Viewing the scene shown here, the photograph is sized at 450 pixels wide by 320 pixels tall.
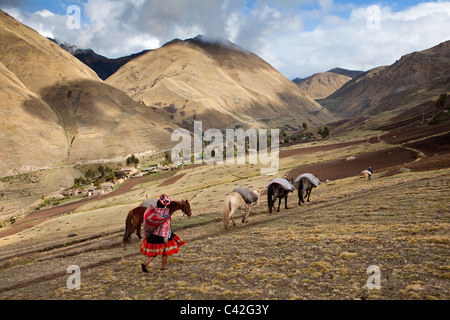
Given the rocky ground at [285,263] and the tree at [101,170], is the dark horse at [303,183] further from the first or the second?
the tree at [101,170]

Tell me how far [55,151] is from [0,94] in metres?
69.0

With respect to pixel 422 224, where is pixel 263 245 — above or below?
below

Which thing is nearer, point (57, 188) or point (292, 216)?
point (292, 216)

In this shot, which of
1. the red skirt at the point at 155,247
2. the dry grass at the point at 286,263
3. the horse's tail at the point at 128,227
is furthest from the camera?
the horse's tail at the point at 128,227

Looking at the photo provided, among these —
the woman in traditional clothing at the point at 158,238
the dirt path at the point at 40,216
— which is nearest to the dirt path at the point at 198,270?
the woman in traditional clothing at the point at 158,238

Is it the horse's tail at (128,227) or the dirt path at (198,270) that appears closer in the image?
the dirt path at (198,270)

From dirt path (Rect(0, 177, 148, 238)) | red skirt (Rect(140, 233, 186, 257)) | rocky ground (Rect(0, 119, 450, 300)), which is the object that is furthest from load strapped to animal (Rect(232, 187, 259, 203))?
dirt path (Rect(0, 177, 148, 238))

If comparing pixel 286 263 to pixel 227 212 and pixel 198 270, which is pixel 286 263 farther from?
pixel 227 212

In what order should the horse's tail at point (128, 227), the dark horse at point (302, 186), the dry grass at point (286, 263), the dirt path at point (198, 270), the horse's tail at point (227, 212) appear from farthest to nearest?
the dark horse at point (302, 186), the horse's tail at point (227, 212), the horse's tail at point (128, 227), the dirt path at point (198, 270), the dry grass at point (286, 263)

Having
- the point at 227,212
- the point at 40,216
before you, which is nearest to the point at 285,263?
the point at 227,212

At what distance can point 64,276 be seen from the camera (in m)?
11.8
